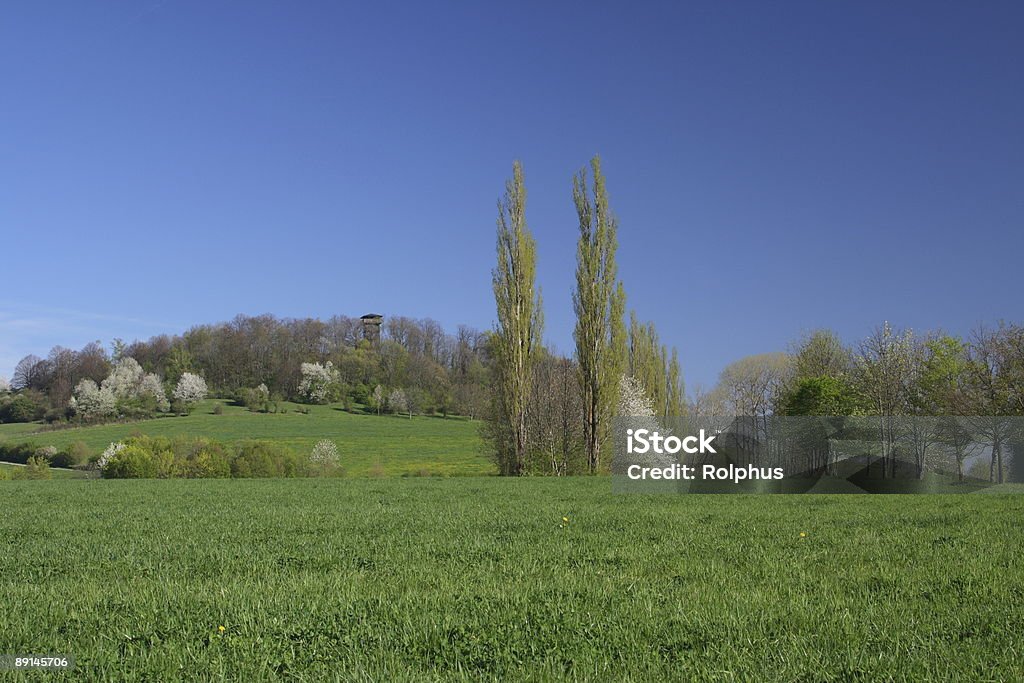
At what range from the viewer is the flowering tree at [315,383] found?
8194cm

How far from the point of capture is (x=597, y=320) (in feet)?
98.7

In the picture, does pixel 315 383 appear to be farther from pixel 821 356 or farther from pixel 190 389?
pixel 821 356

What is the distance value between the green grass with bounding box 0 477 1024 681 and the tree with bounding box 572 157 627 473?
20.0 meters

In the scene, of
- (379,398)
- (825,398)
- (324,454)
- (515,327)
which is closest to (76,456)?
(324,454)

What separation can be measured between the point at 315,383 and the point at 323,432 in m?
17.0

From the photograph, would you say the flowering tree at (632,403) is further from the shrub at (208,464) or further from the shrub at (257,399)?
the shrub at (257,399)

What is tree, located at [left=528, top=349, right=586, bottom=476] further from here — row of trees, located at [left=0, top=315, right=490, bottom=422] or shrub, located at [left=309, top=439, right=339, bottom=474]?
row of trees, located at [left=0, top=315, right=490, bottom=422]

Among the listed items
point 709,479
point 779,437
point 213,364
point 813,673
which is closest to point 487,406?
point 779,437

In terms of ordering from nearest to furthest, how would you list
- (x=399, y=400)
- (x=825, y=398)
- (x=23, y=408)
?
(x=825, y=398)
(x=23, y=408)
(x=399, y=400)

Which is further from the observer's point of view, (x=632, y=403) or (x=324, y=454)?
(x=324, y=454)

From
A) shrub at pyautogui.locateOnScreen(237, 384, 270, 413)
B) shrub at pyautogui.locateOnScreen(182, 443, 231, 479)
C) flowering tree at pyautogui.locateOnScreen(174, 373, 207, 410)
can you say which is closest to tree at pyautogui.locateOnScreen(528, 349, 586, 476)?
shrub at pyautogui.locateOnScreen(182, 443, 231, 479)

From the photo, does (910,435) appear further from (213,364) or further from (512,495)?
(213,364)

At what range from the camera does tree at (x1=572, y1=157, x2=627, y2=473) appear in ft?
97.3

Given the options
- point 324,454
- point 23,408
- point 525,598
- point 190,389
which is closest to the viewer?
point 525,598
